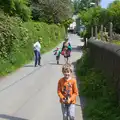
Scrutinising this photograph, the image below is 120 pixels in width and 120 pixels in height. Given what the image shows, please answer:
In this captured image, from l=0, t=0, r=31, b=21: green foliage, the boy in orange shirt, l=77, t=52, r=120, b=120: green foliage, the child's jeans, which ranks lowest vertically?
l=77, t=52, r=120, b=120: green foliage

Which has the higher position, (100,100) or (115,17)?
(115,17)

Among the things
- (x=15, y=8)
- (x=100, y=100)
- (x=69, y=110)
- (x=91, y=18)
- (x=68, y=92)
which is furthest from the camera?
(x=91, y=18)

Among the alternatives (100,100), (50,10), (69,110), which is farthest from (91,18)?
(69,110)

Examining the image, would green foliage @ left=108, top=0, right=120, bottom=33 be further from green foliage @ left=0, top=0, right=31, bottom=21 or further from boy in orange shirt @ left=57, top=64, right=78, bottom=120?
boy in orange shirt @ left=57, top=64, right=78, bottom=120

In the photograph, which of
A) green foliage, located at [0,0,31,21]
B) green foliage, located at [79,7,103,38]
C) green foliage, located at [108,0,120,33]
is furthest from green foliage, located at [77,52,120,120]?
green foliage, located at [79,7,103,38]

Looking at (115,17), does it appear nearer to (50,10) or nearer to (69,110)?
(69,110)

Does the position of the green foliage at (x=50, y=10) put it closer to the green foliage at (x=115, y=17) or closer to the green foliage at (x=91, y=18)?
the green foliage at (x=91, y=18)

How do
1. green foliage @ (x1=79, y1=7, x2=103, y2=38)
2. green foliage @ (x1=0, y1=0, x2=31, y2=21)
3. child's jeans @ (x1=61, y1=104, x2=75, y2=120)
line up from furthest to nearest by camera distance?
green foliage @ (x1=79, y1=7, x2=103, y2=38) → green foliage @ (x1=0, y1=0, x2=31, y2=21) → child's jeans @ (x1=61, y1=104, x2=75, y2=120)

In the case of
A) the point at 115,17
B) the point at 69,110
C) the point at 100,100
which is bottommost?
the point at 100,100

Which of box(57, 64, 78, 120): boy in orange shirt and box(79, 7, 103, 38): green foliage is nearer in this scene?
box(57, 64, 78, 120): boy in orange shirt

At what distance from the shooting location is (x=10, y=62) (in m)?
21.1

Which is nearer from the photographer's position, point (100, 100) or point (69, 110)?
point (69, 110)

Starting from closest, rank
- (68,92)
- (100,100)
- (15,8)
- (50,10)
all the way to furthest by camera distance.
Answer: (68,92)
(100,100)
(15,8)
(50,10)

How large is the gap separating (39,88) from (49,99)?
8.01ft
